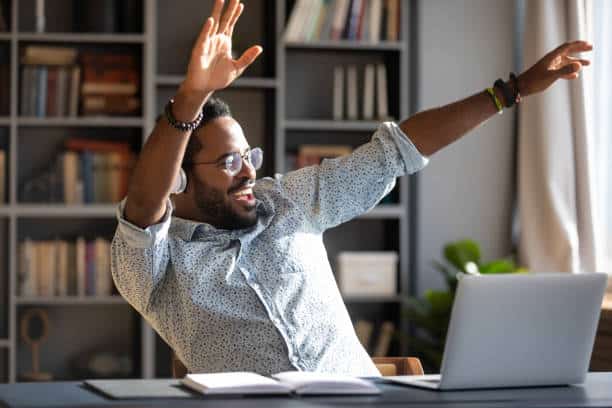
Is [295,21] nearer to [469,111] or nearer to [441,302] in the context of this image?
[441,302]

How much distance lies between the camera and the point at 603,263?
431 cm

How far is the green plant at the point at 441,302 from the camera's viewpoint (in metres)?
4.52

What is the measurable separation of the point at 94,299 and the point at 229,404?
10.0 ft

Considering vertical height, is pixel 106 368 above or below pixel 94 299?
below

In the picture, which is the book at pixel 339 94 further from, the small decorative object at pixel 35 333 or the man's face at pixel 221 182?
the man's face at pixel 221 182

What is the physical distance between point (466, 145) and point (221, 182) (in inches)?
105

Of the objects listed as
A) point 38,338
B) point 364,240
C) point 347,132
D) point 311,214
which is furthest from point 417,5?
point 311,214

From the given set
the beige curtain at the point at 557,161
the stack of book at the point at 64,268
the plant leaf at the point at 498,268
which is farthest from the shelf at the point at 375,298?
the stack of book at the point at 64,268

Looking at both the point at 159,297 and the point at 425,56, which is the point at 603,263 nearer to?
the point at 425,56

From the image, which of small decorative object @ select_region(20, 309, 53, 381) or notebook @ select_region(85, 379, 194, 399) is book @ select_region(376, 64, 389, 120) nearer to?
small decorative object @ select_region(20, 309, 53, 381)

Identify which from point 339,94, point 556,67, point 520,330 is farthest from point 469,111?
point 339,94

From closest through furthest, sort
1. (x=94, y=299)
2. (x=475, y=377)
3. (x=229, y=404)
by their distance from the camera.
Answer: (x=229, y=404) → (x=475, y=377) → (x=94, y=299)

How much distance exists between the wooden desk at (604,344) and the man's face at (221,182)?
4.60 feet

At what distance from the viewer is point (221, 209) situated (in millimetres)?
2439
